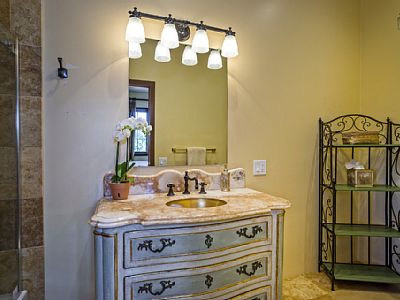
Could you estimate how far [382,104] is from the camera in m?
2.36

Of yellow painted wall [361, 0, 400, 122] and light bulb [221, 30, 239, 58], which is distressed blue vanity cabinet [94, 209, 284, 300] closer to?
light bulb [221, 30, 239, 58]

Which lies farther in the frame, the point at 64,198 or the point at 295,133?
the point at 295,133

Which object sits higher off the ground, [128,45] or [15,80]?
[128,45]

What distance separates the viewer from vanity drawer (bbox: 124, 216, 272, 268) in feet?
4.11

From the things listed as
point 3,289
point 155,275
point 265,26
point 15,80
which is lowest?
point 3,289

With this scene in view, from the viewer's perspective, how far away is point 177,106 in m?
1.95

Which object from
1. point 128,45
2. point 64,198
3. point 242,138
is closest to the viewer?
point 64,198

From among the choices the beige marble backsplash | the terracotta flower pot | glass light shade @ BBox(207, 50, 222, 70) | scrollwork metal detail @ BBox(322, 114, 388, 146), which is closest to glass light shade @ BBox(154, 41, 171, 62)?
glass light shade @ BBox(207, 50, 222, 70)

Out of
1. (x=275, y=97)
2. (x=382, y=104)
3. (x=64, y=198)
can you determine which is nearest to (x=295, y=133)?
(x=275, y=97)

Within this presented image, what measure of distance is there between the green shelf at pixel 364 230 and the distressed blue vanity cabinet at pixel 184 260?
0.98 metres

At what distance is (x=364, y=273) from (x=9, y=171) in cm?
268

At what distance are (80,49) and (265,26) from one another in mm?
1452

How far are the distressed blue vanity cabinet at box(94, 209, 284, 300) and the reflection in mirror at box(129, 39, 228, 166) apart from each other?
2.19 feet

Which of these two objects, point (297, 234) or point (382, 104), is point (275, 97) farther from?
point (297, 234)
